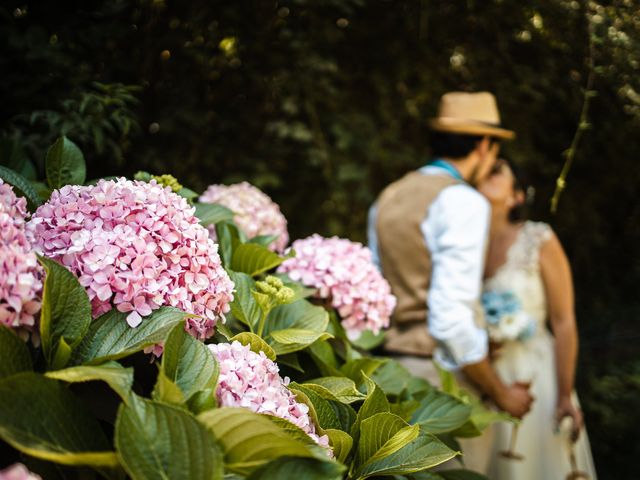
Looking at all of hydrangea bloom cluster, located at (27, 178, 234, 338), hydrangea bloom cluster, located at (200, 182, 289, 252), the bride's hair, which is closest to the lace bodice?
the bride's hair

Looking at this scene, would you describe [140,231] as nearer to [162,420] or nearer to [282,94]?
[162,420]

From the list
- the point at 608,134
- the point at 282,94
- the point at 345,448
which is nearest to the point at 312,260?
the point at 345,448

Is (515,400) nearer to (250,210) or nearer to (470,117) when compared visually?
(470,117)

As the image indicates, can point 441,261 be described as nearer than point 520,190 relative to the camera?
Yes

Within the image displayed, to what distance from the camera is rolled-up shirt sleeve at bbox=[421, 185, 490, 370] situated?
216cm

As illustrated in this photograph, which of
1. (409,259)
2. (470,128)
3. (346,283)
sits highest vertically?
(470,128)

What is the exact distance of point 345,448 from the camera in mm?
911

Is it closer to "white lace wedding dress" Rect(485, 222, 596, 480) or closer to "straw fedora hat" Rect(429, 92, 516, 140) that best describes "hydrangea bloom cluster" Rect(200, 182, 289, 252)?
"straw fedora hat" Rect(429, 92, 516, 140)

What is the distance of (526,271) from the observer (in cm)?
298

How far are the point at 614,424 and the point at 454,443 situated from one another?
115 inches

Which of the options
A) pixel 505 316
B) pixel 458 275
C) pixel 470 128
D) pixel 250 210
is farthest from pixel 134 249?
pixel 505 316

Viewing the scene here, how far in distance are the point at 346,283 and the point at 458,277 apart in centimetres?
79

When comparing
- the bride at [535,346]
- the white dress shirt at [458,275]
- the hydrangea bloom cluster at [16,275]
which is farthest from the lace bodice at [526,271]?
the hydrangea bloom cluster at [16,275]

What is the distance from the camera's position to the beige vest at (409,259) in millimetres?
2285
